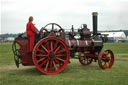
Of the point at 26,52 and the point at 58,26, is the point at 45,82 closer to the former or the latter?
the point at 26,52

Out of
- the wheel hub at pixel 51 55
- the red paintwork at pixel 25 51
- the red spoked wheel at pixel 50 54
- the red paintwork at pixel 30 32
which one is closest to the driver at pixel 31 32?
the red paintwork at pixel 30 32

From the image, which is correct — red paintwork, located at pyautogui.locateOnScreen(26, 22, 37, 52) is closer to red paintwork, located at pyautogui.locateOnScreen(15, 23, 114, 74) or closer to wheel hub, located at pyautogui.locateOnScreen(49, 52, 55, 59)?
red paintwork, located at pyautogui.locateOnScreen(15, 23, 114, 74)

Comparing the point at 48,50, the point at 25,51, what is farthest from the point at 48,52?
the point at 25,51

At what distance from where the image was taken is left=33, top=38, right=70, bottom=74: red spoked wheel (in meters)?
6.18

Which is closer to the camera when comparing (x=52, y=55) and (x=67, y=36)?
(x=52, y=55)

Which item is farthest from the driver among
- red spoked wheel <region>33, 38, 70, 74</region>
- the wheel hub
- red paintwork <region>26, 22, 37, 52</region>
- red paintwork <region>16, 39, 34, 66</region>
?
the wheel hub

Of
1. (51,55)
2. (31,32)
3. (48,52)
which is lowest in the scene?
(51,55)

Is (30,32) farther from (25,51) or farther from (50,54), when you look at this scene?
(50,54)

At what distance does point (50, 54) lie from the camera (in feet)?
20.7

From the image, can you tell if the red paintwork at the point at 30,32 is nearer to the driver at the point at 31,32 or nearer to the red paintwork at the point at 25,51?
the driver at the point at 31,32

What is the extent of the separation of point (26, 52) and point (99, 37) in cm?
343

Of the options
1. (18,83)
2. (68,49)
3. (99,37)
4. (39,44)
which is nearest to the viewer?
(18,83)

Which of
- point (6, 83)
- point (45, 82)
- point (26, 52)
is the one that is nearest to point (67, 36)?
point (26, 52)

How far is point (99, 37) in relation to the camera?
8.04 metres
